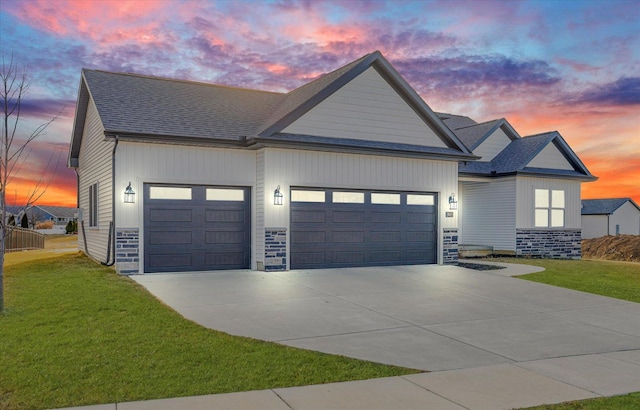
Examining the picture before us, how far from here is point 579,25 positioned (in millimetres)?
17453

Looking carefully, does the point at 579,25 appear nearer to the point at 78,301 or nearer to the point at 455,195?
the point at 455,195

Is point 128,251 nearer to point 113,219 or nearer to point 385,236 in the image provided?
point 113,219

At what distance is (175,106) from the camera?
16.2 m

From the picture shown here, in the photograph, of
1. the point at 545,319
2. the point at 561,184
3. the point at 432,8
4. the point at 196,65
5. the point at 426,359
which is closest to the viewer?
the point at 426,359

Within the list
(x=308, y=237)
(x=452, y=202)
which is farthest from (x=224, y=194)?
(x=452, y=202)

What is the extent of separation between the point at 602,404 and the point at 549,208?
63.4ft

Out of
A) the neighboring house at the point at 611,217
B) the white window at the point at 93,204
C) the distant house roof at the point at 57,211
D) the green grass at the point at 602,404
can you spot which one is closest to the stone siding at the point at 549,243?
the white window at the point at 93,204

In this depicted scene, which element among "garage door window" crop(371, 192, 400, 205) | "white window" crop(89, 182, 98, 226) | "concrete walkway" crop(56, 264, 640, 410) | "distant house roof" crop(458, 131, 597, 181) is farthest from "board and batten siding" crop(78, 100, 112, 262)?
"distant house roof" crop(458, 131, 597, 181)

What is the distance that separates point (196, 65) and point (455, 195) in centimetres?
1124

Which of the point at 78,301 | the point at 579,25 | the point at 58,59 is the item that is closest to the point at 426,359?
the point at 78,301

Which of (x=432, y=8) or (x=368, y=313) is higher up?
(x=432, y=8)

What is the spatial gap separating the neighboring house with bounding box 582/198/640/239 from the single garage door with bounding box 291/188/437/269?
50.8m

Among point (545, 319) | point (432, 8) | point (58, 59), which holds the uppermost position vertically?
point (432, 8)

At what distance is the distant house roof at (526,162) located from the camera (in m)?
22.1
